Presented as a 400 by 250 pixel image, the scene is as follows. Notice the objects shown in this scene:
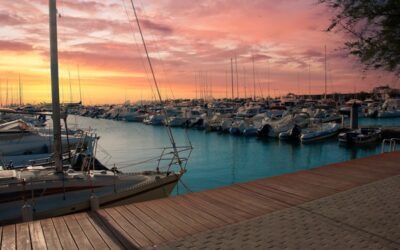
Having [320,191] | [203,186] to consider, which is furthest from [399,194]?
[203,186]

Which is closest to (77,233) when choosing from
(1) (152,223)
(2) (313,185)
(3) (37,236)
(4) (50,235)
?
(4) (50,235)

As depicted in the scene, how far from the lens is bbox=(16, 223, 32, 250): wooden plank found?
5.42 meters

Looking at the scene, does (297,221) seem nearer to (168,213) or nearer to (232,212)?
(232,212)

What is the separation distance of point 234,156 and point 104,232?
27780 millimetres

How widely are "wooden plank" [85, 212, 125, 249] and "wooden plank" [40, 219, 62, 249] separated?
25.0 inches

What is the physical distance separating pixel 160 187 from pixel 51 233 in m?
5.52

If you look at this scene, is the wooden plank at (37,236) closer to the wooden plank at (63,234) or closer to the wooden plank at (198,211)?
the wooden plank at (63,234)

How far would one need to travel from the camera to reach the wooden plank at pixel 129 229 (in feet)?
18.4

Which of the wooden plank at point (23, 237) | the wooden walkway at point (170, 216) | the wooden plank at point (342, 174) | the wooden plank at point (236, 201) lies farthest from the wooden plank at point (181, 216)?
the wooden plank at point (342, 174)

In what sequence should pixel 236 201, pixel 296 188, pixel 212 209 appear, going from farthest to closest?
1. pixel 296 188
2. pixel 236 201
3. pixel 212 209

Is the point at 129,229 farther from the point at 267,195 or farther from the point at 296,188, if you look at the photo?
the point at 296,188

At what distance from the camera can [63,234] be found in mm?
5859

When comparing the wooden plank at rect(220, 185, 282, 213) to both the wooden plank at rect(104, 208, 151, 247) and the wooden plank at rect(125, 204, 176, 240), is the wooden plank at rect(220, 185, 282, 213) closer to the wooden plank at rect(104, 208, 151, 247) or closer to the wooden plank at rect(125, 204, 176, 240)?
the wooden plank at rect(125, 204, 176, 240)

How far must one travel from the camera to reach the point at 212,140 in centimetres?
4562
